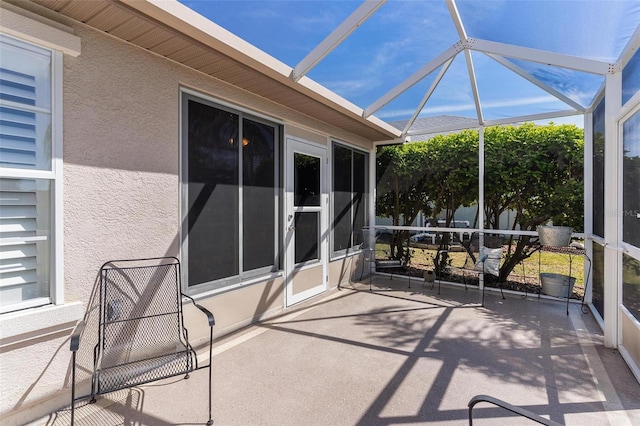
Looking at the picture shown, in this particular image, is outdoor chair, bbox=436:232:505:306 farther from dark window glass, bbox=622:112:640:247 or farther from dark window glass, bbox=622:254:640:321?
dark window glass, bbox=622:112:640:247

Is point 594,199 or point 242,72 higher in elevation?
point 242,72

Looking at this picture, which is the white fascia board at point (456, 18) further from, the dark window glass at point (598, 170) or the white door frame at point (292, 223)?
the white door frame at point (292, 223)

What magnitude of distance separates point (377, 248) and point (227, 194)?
341 cm

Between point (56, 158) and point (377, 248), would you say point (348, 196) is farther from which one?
point (56, 158)

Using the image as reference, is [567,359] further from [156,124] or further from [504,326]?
[156,124]


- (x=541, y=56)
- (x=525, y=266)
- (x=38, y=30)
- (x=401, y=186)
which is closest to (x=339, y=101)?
(x=541, y=56)

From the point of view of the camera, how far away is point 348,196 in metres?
5.52

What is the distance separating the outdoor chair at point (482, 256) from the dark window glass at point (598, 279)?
1060 millimetres

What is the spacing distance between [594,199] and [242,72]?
445 centimetres

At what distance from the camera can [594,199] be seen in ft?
13.0

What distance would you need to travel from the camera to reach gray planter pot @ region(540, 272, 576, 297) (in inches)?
170

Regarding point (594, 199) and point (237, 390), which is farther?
point (594, 199)

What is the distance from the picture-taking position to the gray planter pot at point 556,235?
3945mm

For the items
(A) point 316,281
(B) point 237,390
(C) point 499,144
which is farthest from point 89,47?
(C) point 499,144
